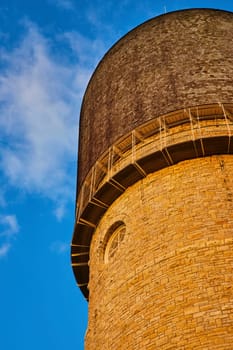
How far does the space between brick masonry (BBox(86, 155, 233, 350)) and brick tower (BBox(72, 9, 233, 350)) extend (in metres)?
0.03

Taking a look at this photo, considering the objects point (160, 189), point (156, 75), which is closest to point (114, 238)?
point (160, 189)

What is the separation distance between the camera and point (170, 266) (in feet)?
43.0

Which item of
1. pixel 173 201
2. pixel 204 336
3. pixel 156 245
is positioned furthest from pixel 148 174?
pixel 204 336

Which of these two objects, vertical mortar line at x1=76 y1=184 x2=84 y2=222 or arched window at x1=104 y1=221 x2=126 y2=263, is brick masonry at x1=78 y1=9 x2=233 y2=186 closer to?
vertical mortar line at x1=76 y1=184 x2=84 y2=222

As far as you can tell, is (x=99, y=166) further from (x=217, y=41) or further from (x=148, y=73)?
(x=217, y=41)

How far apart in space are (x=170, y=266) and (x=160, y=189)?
2492 millimetres

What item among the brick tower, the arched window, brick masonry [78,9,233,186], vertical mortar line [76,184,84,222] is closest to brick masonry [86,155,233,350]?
the brick tower

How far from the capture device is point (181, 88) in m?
16.8

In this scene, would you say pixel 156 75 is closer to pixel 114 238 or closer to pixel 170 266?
pixel 114 238

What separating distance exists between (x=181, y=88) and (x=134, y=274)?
5841 millimetres

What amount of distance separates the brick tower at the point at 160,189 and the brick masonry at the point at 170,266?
0.03 m

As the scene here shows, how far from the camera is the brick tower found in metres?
12.4

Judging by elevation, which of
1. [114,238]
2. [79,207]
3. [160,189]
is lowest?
[114,238]

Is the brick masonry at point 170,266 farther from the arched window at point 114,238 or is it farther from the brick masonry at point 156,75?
the brick masonry at point 156,75
